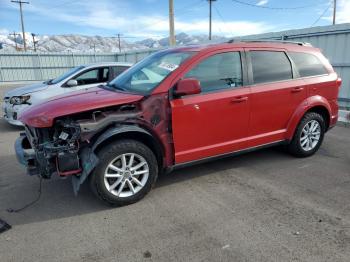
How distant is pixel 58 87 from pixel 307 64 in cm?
553

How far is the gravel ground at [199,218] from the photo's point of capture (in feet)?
8.71

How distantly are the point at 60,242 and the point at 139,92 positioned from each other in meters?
1.88

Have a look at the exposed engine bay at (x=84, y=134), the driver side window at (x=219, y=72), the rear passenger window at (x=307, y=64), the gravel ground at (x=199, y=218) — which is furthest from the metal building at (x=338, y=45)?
the exposed engine bay at (x=84, y=134)

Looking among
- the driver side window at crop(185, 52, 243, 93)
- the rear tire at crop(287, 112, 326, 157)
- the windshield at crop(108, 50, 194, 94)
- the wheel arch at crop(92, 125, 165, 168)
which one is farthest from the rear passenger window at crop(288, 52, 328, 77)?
the wheel arch at crop(92, 125, 165, 168)

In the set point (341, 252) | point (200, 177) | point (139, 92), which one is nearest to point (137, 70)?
point (139, 92)

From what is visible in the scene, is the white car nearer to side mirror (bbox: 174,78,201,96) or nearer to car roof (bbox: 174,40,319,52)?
car roof (bbox: 174,40,319,52)

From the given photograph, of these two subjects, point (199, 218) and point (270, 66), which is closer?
point (199, 218)

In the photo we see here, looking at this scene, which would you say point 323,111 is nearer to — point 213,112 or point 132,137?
point 213,112

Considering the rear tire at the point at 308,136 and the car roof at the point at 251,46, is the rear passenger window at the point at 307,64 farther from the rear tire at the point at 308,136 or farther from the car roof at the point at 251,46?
the rear tire at the point at 308,136

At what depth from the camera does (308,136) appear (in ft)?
16.1

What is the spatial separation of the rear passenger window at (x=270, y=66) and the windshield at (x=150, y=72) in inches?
40.0

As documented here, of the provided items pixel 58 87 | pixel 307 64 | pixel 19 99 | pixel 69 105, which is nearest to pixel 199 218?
pixel 69 105

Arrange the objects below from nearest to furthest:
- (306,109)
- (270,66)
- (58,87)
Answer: (270,66) < (306,109) < (58,87)

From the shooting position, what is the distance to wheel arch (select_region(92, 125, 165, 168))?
327 centimetres
